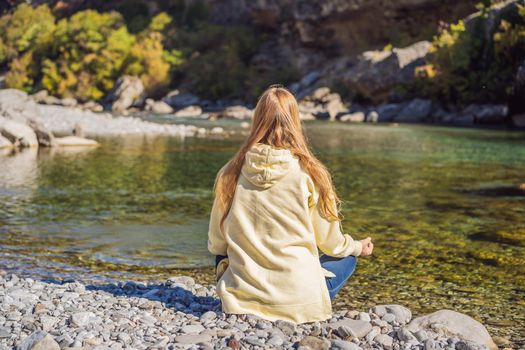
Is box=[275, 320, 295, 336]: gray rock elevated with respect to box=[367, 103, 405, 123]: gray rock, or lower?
elevated

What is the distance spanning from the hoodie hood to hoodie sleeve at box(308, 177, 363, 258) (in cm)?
19

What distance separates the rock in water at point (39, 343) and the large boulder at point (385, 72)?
130 ft

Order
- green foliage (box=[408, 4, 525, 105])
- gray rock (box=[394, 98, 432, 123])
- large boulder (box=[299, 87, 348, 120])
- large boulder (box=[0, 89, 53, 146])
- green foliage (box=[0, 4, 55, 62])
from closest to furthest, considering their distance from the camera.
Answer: large boulder (box=[0, 89, 53, 146]), green foliage (box=[408, 4, 525, 105]), gray rock (box=[394, 98, 432, 123]), large boulder (box=[299, 87, 348, 120]), green foliage (box=[0, 4, 55, 62])

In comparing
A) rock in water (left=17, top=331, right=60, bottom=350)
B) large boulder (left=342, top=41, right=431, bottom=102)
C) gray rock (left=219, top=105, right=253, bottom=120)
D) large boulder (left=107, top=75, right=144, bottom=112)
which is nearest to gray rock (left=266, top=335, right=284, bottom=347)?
rock in water (left=17, top=331, right=60, bottom=350)

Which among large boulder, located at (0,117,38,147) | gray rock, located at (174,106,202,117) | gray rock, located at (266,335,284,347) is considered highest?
gray rock, located at (266,335,284,347)

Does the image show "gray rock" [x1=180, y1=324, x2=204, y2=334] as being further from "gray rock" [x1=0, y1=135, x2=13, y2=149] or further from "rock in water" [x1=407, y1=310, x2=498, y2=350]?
"gray rock" [x1=0, y1=135, x2=13, y2=149]

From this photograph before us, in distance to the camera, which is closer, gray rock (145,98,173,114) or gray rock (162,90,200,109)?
gray rock (145,98,173,114)

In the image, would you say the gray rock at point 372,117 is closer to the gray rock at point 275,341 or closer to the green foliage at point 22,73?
the gray rock at point 275,341

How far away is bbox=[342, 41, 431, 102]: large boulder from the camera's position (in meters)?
42.7

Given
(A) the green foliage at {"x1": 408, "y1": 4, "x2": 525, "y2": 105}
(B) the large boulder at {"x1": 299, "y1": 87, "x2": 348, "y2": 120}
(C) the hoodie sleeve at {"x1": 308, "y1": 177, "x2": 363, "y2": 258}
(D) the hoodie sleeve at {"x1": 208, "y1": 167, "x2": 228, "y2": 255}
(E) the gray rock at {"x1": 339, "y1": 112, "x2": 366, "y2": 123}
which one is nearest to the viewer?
(C) the hoodie sleeve at {"x1": 308, "y1": 177, "x2": 363, "y2": 258}

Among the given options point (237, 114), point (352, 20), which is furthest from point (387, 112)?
point (352, 20)

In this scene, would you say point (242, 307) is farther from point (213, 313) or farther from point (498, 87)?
point (498, 87)

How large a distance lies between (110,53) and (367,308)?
57.4m

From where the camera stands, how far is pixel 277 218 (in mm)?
4785
